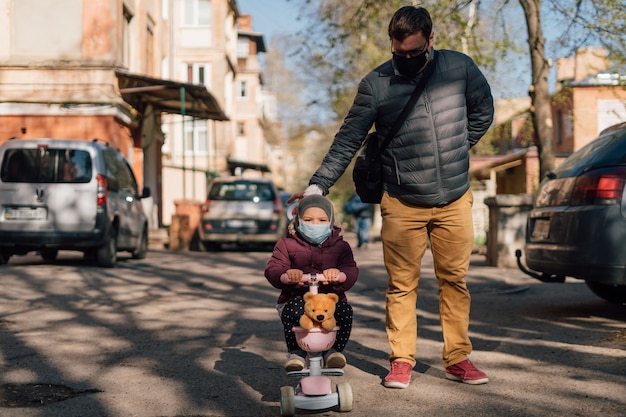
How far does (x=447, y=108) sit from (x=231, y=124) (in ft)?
164

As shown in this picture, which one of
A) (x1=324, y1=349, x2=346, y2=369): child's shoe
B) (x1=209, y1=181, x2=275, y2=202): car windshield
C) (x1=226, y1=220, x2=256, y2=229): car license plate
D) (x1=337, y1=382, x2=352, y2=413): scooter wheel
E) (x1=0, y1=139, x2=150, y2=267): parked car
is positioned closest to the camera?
(x1=337, y1=382, x2=352, y2=413): scooter wheel

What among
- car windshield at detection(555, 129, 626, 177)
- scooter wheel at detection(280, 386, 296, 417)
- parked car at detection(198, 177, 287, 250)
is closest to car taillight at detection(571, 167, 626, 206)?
car windshield at detection(555, 129, 626, 177)

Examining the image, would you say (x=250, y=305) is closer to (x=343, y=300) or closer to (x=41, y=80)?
(x=343, y=300)

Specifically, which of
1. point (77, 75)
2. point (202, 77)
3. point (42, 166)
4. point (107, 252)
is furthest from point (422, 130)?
point (202, 77)

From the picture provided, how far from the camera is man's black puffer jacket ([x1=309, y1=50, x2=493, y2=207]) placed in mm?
5125

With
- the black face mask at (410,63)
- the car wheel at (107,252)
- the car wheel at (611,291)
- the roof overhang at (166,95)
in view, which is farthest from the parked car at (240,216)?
the black face mask at (410,63)

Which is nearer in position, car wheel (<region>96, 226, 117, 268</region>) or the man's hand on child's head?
the man's hand on child's head

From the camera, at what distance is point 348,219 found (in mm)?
53594

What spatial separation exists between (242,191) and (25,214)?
284 inches

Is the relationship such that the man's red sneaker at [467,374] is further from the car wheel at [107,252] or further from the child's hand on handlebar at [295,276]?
the car wheel at [107,252]

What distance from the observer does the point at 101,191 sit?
43.7ft

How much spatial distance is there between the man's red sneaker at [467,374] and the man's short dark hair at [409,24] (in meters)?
1.93

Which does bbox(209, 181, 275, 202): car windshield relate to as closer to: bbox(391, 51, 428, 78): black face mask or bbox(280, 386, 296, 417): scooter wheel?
bbox(391, 51, 428, 78): black face mask

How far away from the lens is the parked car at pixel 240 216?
19453 mm
